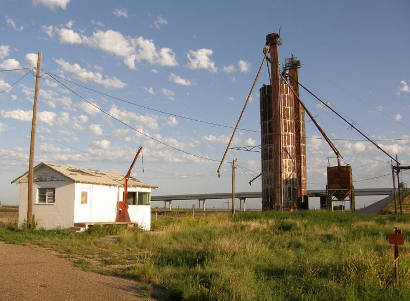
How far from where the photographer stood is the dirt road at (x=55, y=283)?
7.64 metres

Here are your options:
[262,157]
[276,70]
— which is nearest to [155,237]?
[262,157]

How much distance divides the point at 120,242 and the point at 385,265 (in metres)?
11.5

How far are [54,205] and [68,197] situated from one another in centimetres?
120

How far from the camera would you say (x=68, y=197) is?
23.0 metres

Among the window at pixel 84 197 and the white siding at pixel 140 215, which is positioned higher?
the window at pixel 84 197

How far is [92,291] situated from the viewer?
8062 mm

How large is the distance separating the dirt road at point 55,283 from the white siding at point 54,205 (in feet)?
37.4

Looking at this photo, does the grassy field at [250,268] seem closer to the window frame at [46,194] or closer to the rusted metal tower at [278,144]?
the window frame at [46,194]

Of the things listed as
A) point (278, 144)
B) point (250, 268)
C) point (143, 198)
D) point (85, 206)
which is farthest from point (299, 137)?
point (250, 268)

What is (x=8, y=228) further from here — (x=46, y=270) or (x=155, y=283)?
(x=155, y=283)

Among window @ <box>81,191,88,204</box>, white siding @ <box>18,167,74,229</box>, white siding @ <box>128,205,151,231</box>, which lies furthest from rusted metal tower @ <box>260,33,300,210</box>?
white siding @ <box>18,167,74,229</box>

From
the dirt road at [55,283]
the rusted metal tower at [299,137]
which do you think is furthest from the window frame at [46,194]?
the rusted metal tower at [299,137]

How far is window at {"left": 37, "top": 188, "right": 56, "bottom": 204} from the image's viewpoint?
23.7m

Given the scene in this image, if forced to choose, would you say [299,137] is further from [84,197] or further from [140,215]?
[84,197]
